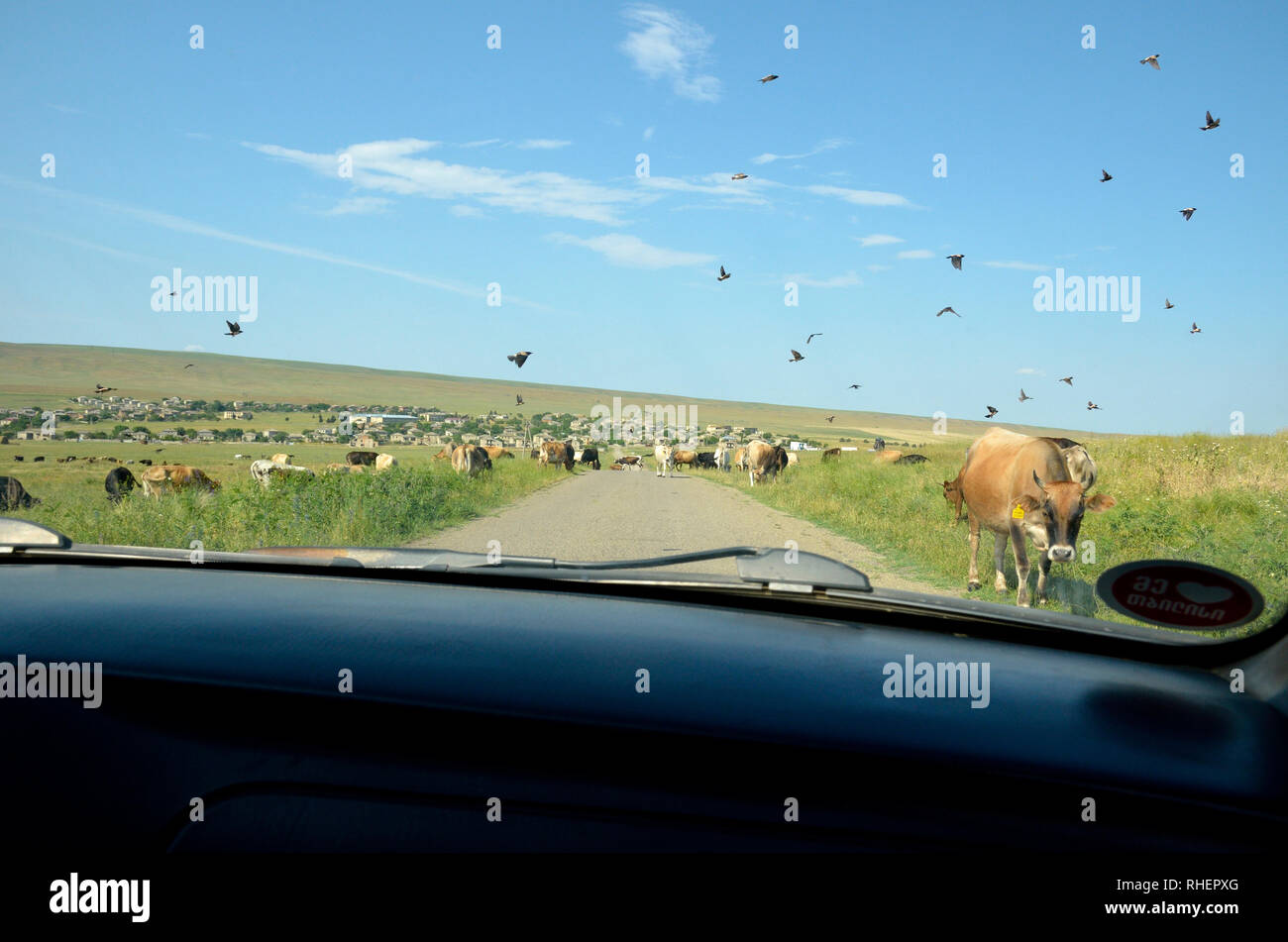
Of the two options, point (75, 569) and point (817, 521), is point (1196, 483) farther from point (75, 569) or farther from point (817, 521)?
point (75, 569)

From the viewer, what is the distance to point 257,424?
4494 centimetres

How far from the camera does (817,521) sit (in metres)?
16.3

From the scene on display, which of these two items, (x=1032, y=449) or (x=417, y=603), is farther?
(x=1032, y=449)

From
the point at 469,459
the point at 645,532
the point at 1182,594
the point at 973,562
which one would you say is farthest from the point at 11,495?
the point at 469,459

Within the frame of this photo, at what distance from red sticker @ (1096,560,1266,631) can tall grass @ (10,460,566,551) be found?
6515 mm

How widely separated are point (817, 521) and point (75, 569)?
46.9 ft

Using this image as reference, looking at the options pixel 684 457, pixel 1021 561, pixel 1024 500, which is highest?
pixel 684 457

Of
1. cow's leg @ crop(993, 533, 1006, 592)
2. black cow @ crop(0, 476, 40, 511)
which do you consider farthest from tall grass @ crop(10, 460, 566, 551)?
cow's leg @ crop(993, 533, 1006, 592)

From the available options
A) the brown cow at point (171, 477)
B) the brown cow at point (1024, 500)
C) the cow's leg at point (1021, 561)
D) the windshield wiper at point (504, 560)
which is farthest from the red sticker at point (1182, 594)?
the brown cow at point (171, 477)

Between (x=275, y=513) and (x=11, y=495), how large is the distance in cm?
314

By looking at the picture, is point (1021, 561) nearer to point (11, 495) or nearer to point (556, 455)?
point (11, 495)

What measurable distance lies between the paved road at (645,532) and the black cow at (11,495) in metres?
4.28

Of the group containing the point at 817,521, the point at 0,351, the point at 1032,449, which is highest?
the point at 0,351
